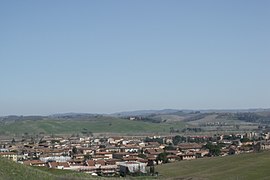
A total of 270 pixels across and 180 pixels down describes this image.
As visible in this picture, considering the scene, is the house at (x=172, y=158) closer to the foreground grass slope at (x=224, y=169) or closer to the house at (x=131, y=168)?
the foreground grass slope at (x=224, y=169)

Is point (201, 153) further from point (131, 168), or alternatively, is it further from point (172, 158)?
point (131, 168)

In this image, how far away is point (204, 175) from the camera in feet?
196

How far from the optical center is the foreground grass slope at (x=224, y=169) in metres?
56.6

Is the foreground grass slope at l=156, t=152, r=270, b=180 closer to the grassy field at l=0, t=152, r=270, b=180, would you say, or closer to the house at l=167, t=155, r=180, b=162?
the grassy field at l=0, t=152, r=270, b=180

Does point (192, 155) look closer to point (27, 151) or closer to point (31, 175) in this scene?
point (27, 151)

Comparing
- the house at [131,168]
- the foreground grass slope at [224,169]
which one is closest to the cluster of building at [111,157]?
the house at [131,168]

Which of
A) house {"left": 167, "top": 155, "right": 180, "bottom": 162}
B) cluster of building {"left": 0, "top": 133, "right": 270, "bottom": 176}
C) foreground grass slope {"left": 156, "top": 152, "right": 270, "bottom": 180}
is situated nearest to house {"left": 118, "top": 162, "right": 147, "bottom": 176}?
cluster of building {"left": 0, "top": 133, "right": 270, "bottom": 176}

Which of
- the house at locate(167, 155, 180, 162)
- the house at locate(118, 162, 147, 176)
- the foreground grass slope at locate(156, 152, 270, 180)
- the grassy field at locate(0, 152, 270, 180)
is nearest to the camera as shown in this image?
the grassy field at locate(0, 152, 270, 180)

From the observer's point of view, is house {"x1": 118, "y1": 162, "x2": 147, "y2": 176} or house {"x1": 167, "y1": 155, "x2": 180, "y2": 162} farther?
house {"x1": 167, "y1": 155, "x2": 180, "y2": 162}

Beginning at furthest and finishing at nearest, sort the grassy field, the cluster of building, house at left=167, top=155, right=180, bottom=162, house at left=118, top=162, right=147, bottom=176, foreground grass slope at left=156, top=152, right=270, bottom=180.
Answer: house at left=167, top=155, right=180, bottom=162 < the cluster of building < house at left=118, top=162, right=147, bottom=176 < foreground grass slope at left=156, top=152, right=270, bottom=180 < the grassy field

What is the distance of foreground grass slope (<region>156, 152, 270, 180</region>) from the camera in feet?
186

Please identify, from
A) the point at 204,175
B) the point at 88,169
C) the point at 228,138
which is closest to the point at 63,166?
the point at 88,169

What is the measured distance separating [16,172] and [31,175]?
122 cm

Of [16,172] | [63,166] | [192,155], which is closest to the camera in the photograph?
[16,172]
